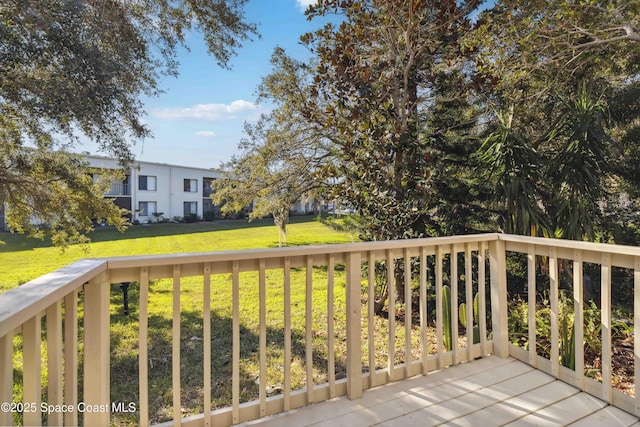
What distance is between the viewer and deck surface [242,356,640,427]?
1779 millimetres

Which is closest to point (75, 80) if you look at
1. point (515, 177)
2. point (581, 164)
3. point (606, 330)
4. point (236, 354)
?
point (236, 354)

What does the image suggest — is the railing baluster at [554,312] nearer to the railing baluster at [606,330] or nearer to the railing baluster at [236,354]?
the railing baluster at [606,330]

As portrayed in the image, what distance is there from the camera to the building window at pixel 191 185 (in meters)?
23.4

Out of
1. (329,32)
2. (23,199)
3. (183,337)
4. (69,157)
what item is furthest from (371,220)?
(23,199)

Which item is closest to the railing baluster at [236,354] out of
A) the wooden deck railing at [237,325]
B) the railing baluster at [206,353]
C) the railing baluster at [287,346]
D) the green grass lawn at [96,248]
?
the wooden deck railing at [237,325]

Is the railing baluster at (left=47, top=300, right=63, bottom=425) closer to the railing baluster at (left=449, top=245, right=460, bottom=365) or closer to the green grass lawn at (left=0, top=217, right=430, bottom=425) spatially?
the green grass lawn at (left=0, top=217, right=430, bottom=425)

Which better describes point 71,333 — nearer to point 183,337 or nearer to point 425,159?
point 183,337

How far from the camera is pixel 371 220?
418 centimetres

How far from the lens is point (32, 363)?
98 cm

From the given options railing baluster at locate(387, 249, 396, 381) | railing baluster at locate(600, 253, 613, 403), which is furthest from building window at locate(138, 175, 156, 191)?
railing baluster at locate(600, 253, 613, 403)

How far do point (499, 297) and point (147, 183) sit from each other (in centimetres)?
2283

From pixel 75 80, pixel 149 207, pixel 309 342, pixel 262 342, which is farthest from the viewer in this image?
pixel 149 207

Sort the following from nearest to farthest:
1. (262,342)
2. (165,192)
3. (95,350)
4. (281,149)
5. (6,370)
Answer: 1. (6,370)
2. (95,350)
3. (262,342)
4. (281,149)
5. (165,192)

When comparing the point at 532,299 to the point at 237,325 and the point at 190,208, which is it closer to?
the point at 237,325
